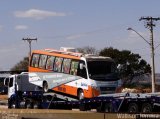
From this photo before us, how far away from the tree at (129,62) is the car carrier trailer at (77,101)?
51.5 meters

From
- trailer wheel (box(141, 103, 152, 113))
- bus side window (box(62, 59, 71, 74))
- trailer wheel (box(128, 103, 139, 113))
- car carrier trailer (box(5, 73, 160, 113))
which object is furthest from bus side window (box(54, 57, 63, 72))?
trailer wheel (box(141, 103, 152, 113))

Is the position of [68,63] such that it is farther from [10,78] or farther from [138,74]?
[138,74]

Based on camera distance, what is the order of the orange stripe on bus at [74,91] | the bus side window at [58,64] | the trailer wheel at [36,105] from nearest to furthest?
the orange stripe on bus at [74,91]
the bus side window at [58,64]
the trailer wheel at [36,105]

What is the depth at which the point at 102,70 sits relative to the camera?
82.4ft

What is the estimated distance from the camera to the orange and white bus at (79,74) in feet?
81.7

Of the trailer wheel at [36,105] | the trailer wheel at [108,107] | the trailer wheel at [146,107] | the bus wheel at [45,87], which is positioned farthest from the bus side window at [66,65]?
the trailer wheel at [146,107]

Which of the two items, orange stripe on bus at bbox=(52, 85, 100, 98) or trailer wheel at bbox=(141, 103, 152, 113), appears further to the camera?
orange stripe on bus at bbox=(52, 85, 100, 98)

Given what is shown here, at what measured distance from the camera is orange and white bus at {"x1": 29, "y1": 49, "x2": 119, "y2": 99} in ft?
81.7

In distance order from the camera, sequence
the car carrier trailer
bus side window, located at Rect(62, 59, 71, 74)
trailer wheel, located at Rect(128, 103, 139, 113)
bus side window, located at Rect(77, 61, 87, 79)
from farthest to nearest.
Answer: bus side window, located at Rect(62, 59, 71, 74)
bus side window, located at Rect(77, 61, 87, 79)
trailer wheel, located at Rect(128, 103, 139, 113)
the car carrier trailer

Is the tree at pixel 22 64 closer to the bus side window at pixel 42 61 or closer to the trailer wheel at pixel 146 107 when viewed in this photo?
the bus side window at pixel 42 61

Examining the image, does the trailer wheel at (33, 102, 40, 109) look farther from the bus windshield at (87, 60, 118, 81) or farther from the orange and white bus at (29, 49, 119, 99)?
the bus windshield at (87, 60, 118, 81)

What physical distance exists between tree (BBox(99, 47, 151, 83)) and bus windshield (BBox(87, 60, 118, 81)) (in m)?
59.1

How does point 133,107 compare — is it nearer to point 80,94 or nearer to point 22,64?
point 80,94

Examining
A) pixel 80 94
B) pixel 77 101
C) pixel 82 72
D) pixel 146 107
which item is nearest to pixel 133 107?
pixel 146 107
